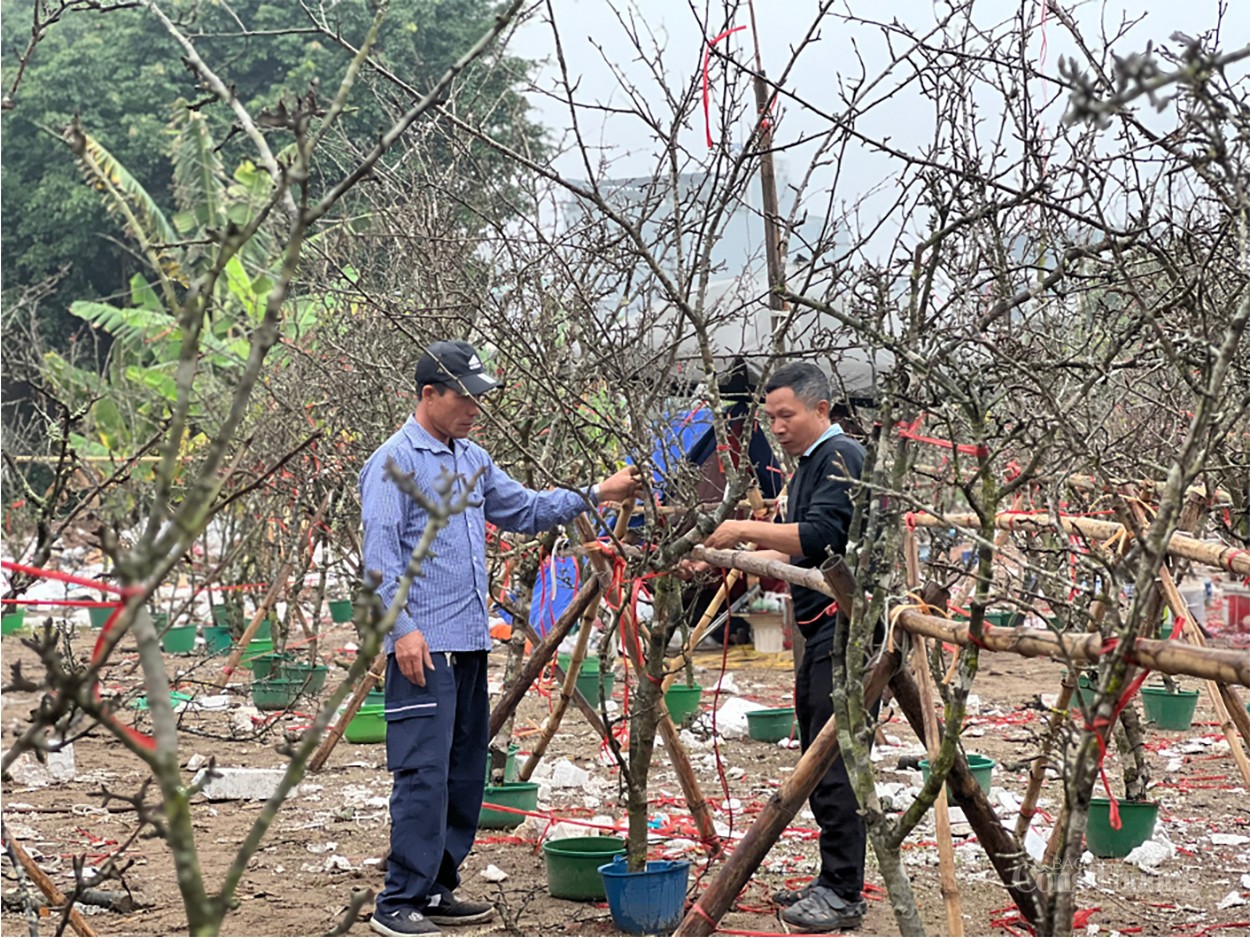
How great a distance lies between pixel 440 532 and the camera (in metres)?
4.69

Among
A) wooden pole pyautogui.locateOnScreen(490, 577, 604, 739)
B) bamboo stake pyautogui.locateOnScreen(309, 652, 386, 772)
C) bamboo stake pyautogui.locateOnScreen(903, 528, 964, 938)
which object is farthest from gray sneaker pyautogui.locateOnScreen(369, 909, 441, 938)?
bamboo stake pyautogui.locateOnScreen(309, 652, 386, 772)

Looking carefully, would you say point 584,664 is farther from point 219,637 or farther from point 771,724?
point 219,637

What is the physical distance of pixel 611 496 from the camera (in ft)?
14.8

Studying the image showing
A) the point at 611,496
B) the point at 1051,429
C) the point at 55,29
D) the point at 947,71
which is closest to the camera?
the point at 1051,429

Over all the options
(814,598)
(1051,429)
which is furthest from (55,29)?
(1051,429)

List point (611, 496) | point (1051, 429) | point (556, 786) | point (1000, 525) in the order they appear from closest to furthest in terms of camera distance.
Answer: point (1051, 429), point (611, 496), point (1000, 525), point (556, 786)

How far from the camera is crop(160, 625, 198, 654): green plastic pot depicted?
12.0 metres

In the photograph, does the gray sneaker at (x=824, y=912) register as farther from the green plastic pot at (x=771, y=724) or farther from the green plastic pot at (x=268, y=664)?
the green plastic pot at (x=268, y=664)

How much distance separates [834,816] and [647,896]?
695mm

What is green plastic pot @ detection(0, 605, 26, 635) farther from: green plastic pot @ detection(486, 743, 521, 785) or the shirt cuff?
the shirt cuff

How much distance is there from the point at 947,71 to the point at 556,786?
4.11m

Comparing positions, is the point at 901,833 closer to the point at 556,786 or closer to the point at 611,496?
the point at 611,496

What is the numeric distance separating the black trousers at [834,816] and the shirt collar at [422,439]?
1426 millimetres

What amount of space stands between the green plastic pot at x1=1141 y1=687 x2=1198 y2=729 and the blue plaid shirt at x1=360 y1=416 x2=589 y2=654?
4.53 meters
